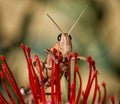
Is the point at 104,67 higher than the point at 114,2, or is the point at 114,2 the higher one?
the point at 114,2

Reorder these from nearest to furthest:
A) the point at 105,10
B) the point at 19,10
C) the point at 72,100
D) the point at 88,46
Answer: the point at 72,100 → the point at 88,46 → the point at 105,10 → the point at 19,10

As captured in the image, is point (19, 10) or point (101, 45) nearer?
point (101, 45)

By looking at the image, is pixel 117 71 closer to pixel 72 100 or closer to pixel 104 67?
pixel 104 67

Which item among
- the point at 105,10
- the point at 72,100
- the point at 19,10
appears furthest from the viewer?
the point at 19,10

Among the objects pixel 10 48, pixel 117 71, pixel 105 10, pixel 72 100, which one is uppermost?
pixel 105 10

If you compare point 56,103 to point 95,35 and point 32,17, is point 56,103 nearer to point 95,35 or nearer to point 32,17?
point 95,35

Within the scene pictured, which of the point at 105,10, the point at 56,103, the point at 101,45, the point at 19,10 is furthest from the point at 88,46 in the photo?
the point at 56,103
